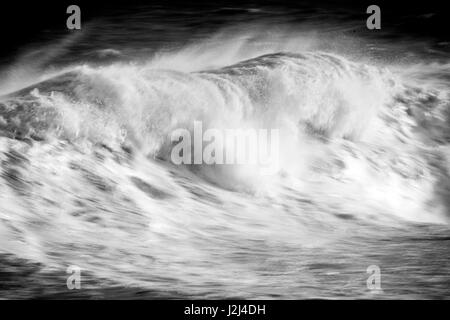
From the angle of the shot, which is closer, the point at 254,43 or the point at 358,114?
the point at 358,114

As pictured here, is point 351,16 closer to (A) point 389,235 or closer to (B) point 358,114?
(B) point 358,114

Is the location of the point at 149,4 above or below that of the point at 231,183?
above

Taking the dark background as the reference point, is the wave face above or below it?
below

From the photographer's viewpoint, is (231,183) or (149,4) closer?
(231,183)

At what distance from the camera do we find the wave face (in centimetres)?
586

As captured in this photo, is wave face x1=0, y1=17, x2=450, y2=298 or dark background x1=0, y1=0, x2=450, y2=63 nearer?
wave face x1=0, y1=17, x2=450, y2=298

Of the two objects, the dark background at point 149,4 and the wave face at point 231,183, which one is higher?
the dark background at point 149,4

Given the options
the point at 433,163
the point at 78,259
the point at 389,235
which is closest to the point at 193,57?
the point at 433,163

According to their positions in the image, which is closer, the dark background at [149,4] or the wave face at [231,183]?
the wave face at [231,183]

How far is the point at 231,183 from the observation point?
8.58 m

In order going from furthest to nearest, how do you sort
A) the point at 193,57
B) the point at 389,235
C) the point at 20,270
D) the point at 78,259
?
the point at 193,57 < the point at 389,235 < the point at 78,259 < the point at 20,270

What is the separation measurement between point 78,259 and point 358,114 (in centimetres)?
584

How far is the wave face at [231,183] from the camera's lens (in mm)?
5859
